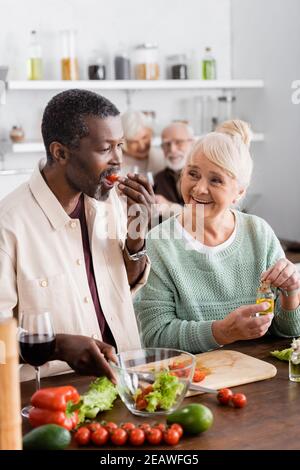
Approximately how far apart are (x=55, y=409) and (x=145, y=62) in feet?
12.1

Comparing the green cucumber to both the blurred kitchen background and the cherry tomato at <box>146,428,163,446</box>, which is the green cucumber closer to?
the cherry tomato at <box>146,428,163,446</box>

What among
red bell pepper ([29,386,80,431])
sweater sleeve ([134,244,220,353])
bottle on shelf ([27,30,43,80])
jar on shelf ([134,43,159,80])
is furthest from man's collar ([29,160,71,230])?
jar on shelf ([134,43,159,80])

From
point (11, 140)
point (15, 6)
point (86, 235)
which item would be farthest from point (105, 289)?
point (15, 6)

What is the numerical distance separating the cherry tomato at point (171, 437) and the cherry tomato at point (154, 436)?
12mm

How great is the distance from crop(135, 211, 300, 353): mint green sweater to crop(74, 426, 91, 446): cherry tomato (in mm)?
686

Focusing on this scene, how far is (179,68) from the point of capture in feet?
16.5

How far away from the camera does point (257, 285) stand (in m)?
2.37

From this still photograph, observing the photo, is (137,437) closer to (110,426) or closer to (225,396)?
(110,426)

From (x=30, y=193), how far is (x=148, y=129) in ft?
9.58

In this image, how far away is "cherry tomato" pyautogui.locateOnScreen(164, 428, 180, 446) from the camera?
4.70 feet

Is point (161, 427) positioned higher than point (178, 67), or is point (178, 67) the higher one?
point (178, 67)

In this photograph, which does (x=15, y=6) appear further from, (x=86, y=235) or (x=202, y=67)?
(x=86, y=235)

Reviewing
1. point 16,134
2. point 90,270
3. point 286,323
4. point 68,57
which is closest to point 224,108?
point 68,57

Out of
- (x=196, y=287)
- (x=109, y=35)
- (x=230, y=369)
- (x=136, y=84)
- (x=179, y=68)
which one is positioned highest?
(x=109, y=35)
